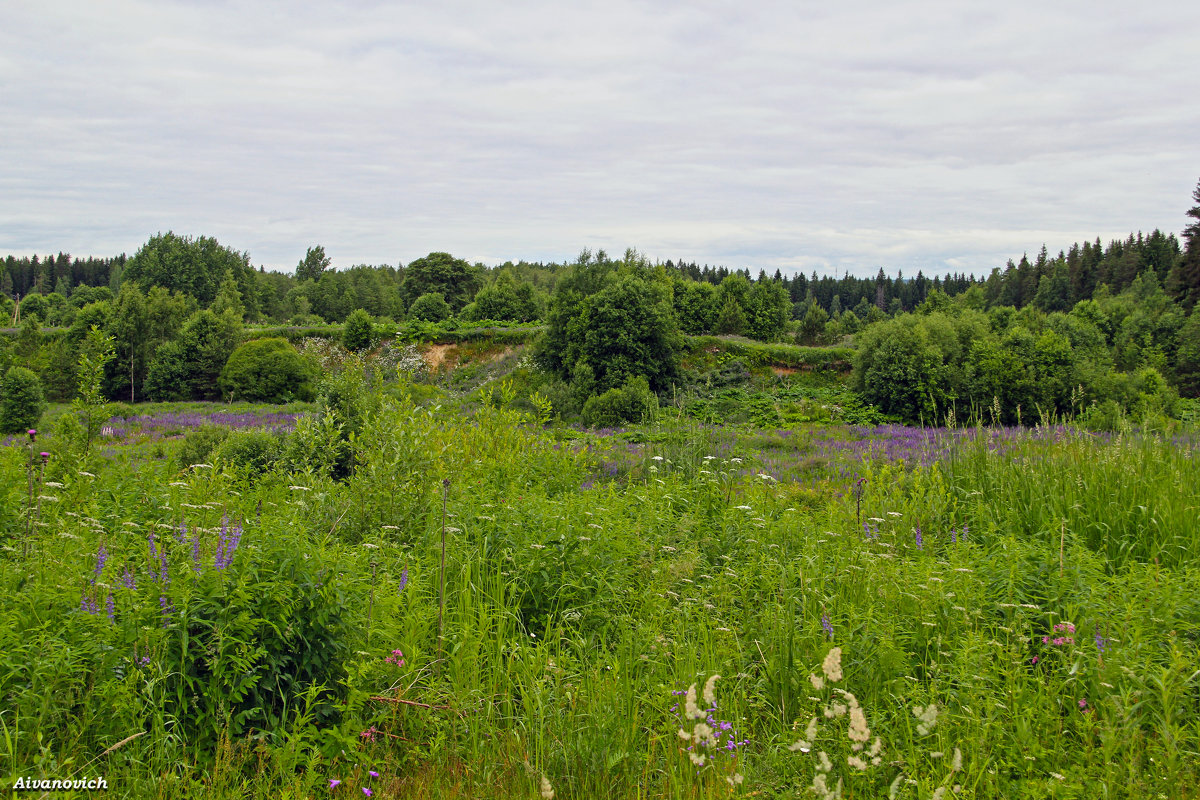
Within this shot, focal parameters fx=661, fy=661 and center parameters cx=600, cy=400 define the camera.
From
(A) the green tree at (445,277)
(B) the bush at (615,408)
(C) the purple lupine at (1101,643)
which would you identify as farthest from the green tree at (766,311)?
(C) the purple lupine at (1101,643)

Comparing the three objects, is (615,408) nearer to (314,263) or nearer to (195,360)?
(195,360)

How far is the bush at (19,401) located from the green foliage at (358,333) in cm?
1625

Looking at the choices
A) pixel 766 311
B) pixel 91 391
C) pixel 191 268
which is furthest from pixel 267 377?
pixel 191 268

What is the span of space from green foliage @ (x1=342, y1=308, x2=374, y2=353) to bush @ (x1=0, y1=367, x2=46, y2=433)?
1625 centimetres

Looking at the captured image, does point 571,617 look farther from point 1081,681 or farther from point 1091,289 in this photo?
point 1091,289

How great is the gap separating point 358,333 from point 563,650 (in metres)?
33.7

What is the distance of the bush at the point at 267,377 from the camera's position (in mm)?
28953

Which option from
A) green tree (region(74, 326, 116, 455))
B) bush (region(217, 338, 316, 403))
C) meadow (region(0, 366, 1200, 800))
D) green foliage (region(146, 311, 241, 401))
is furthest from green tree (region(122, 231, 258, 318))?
meadow (region(0, 366, 1200, 800))

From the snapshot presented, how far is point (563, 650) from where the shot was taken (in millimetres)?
3689

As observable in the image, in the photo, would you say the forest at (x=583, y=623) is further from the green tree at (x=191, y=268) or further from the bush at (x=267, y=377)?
the green tree at (x=191, y=268)

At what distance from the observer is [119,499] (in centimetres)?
450

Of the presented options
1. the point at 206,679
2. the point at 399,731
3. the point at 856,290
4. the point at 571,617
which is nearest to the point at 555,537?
the point at 571,617

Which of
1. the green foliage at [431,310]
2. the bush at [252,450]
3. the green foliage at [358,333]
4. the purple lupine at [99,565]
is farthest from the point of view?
the green foliage at [431,310]

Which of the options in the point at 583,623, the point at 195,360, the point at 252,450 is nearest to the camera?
the point at 583,623
